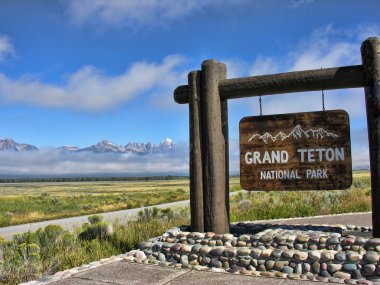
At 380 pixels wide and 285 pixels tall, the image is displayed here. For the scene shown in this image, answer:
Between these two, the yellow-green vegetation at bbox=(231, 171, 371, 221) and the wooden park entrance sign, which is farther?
the yellow-green vegetation at bbox=(231, 171, 371, 221)

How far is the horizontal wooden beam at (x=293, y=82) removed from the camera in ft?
21.8

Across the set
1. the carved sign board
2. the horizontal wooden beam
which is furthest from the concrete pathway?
the horizontal wooden beam

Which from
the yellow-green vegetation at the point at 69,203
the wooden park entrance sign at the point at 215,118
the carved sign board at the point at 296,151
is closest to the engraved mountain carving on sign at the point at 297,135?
the carved sign board at the point at 296,151

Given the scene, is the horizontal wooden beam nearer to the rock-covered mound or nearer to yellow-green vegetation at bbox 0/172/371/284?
the rock-covered mound

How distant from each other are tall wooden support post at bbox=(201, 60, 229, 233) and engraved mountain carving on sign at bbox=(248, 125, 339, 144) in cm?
69

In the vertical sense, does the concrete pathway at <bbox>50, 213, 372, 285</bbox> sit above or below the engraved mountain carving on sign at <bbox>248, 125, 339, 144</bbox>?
below

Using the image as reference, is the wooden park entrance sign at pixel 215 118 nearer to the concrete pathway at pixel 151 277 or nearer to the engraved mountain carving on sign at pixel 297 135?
the engraved mountain carving on sign at pixel 297 135

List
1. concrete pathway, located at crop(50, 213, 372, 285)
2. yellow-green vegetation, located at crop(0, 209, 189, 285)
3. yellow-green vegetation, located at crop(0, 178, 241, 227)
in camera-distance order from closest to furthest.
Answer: concrete pathway, located at crop(50, 213, 372, 285), yellow-green vegetation, located at crop(0, 209, 189, 285), yellow-green vegetation, located at crop(0, 178, 241, 227)

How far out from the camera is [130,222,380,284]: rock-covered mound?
18.6ft

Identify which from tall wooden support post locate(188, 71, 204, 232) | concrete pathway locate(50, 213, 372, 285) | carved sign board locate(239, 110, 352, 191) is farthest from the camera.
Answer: tall wooden support post locate(188, 71, 204, 232)

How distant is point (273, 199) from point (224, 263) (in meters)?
11.0

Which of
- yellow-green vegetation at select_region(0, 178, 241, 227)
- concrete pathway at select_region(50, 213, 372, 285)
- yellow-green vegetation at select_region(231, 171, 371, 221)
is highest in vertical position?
yellow-green vegetation at select_region(231, 171, 371, 221)

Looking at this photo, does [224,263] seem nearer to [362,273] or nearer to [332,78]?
[362,273]

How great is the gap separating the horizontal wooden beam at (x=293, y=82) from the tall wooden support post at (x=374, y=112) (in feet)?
0.74
